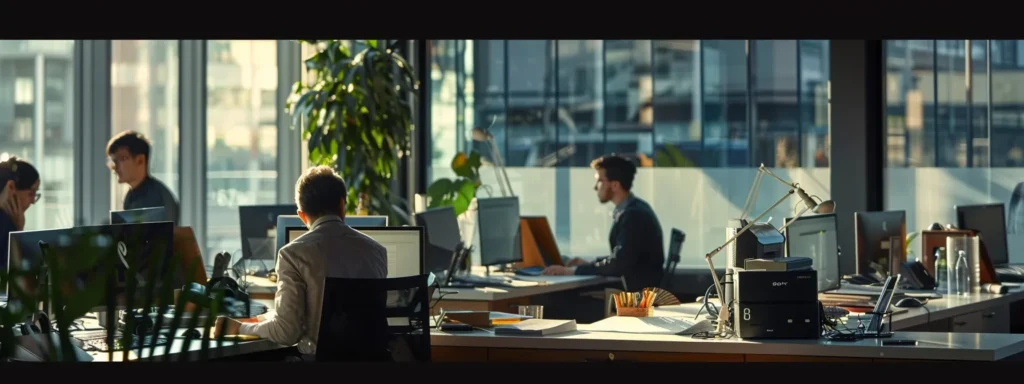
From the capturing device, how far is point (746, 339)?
4305 millimetres

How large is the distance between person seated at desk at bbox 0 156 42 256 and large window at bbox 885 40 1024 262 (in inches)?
202

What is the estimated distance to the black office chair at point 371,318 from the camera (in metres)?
4.00

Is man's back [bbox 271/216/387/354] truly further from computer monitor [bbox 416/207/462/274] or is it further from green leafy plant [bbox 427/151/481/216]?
green leafy plant [bbox 427/151/481/216]

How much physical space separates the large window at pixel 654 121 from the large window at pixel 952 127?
0.46m

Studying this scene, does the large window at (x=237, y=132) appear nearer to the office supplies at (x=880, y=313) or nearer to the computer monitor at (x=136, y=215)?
the computer monitor at (x=136, y=215)

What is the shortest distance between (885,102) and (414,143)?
3160 mm

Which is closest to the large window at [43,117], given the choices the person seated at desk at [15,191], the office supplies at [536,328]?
the person seated at desk at [15,191]

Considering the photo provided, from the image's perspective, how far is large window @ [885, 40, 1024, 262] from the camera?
26.2 ft

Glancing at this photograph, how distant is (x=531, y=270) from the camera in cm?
734

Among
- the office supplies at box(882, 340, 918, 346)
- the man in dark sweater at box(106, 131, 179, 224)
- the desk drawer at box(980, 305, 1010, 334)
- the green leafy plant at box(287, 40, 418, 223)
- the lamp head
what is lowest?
the desk drawer at box(980, 305, 1010, 334)

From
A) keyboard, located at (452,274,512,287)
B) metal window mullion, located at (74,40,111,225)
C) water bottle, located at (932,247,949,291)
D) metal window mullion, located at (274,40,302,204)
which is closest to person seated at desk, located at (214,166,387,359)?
keyboard, located at (452,274,512,287)

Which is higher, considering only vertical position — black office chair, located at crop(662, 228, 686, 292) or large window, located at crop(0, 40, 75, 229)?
large window, located at crop(0, 40, 75, 229)

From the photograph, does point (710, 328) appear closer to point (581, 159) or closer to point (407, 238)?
point (407, 238)
